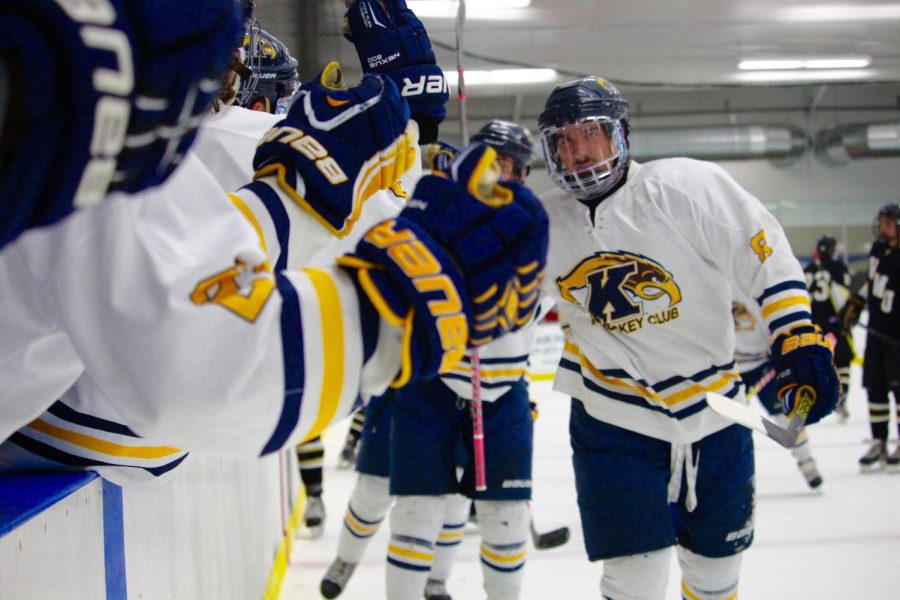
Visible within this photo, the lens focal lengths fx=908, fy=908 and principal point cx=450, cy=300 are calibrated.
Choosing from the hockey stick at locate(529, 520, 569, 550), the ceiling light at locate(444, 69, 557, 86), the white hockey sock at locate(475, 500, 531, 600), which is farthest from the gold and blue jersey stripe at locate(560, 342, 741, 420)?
the ceiling light at locate(444, 69, 557, 86)

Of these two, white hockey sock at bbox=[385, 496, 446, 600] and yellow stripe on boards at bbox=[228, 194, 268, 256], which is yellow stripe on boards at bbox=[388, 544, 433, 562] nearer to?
white hockey sock at bbox=[385, 496, 446, 600]

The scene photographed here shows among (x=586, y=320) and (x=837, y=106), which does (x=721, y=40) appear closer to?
(x=837, y=106)

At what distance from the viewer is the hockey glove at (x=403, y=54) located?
45.4 inches

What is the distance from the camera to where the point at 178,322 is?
1.65 feet

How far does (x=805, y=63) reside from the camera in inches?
359

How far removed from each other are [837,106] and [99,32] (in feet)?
39.8

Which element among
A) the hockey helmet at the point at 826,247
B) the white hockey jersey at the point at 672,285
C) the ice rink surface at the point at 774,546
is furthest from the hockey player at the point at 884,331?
the white hockey jersey at the point at 672,285

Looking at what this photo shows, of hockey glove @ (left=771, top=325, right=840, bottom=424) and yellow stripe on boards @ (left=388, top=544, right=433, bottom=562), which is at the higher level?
hockey glove @ (left=771, top=325, right=840, bottom=424)

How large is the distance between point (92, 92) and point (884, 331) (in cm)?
508

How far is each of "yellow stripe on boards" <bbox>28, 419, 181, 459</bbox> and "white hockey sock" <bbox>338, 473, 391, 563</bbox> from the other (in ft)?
6.39

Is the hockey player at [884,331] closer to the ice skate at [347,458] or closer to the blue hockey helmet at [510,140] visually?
the ice skate at [347,458]

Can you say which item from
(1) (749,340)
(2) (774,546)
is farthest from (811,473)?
(2) (774,546)

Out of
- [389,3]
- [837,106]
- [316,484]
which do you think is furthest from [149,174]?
[837,106]

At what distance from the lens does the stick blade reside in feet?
5.08
